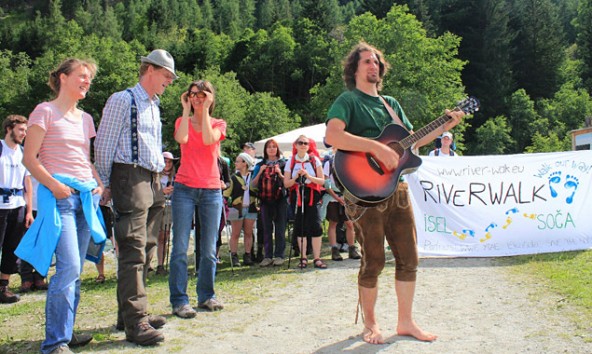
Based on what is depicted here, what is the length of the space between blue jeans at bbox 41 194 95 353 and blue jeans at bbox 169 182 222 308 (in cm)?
127

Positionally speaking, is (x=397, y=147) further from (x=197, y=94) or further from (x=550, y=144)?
(x=550, y=144)

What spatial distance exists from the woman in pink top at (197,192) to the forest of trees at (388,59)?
40691mm

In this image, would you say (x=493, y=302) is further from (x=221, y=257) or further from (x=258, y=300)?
(x=221, y=257)

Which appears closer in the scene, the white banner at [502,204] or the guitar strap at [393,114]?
the guitar strap at [393,114]

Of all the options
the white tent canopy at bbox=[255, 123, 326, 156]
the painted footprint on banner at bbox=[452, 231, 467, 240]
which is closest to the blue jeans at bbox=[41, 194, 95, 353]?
the painted footprint on banner at bbox=[452, 231, 467, 240]

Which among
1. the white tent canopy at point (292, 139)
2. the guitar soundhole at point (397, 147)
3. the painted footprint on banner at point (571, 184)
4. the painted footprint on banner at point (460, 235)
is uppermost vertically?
the white tent canopy at point (292, 139)

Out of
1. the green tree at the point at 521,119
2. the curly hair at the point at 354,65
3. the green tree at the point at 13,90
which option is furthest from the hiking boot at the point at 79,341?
the green tree at the point at 521,119

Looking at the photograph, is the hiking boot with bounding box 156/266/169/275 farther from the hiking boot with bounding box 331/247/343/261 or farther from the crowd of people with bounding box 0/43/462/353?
the crowd of people with bounding box 0/43/462/353

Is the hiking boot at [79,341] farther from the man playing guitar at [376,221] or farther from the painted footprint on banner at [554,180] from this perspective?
the painted footprint on banner at [554,180]

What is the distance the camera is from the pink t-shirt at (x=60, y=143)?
4012 millimetres

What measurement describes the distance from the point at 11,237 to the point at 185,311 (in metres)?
3.14

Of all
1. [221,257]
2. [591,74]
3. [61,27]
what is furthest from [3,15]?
[221,257]

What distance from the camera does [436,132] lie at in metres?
4.34

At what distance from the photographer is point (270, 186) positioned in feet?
29.1
